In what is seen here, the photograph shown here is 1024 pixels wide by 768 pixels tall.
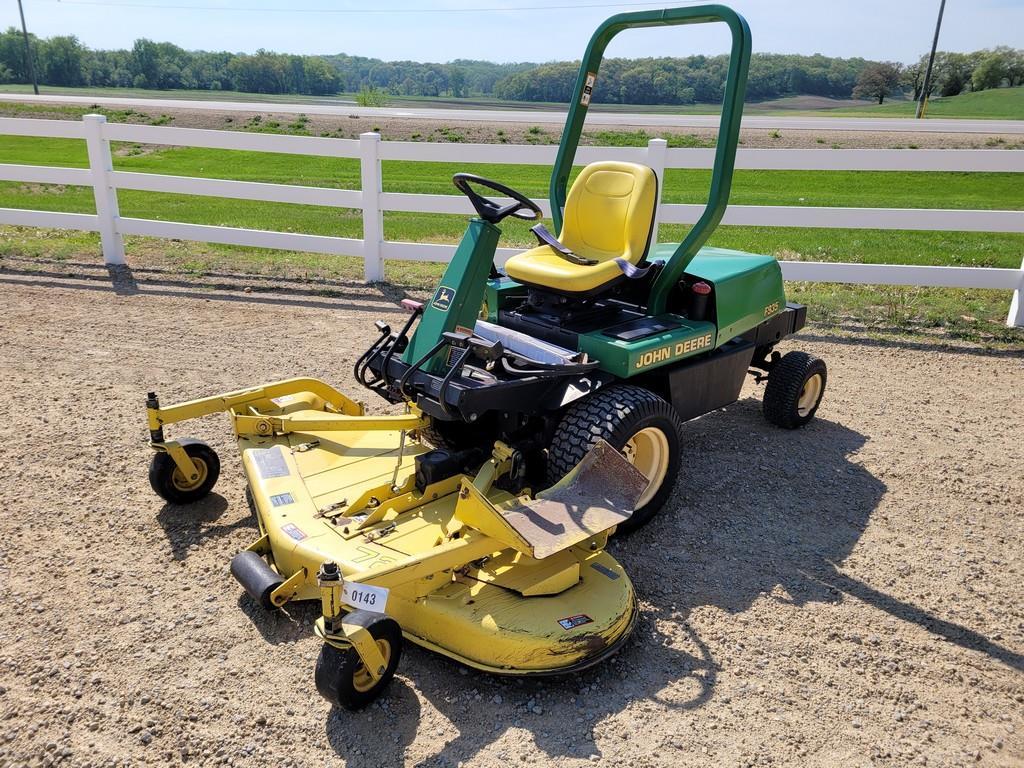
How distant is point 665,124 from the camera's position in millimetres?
25938

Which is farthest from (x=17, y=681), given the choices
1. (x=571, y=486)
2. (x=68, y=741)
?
(x=571, y=486)

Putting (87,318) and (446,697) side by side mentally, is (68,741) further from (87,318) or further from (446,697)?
(87,318)

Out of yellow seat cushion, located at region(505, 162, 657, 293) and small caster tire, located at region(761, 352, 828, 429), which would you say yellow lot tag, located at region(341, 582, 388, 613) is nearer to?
yellow seat cushion, located at region(505, 162, 657, 293)

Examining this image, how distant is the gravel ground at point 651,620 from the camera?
2.70 meters

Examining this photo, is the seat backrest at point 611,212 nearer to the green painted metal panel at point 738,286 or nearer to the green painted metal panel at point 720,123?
the green painted metal panel at point 720,123

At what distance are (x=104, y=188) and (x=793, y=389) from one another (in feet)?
23.3

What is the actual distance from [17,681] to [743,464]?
3.66 meters

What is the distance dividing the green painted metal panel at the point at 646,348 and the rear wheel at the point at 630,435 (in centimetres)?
12

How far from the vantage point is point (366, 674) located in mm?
2744

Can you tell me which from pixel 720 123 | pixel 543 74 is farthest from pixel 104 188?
pixel 543 74

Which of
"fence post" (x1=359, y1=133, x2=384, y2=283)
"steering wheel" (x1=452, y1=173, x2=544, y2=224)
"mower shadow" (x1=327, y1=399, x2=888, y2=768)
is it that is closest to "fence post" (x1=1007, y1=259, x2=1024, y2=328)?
"mower shadow" (x1=327, y1=399, x2=888, y2=768)

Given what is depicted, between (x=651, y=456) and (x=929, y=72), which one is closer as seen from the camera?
(x=651, y=456)

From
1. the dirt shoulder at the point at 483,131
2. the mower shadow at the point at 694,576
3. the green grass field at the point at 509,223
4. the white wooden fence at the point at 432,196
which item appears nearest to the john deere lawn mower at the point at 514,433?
the mower shadow at the point at 694,576

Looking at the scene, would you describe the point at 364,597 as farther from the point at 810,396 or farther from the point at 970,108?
the point at 970,108
